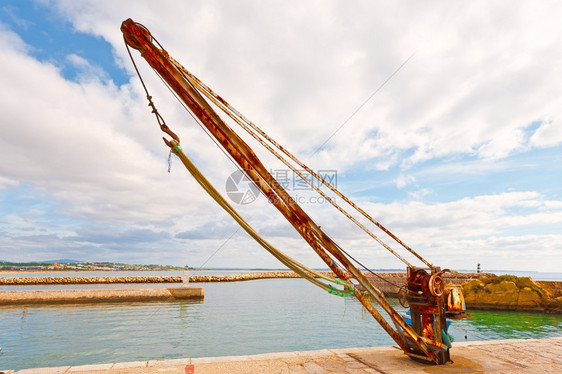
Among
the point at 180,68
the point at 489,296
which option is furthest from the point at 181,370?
the point at 489,296

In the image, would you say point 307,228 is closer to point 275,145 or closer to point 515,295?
point 275,145

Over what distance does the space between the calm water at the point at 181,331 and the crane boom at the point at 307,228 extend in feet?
6.98

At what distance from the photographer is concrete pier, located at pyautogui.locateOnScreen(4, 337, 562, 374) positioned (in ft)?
18.6

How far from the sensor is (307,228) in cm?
621

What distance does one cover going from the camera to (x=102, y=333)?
13797 mm

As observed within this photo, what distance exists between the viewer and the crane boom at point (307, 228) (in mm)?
5389

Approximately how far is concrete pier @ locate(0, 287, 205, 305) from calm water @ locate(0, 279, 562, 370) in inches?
36.9

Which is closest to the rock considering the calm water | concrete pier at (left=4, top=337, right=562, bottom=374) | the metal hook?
the calm water

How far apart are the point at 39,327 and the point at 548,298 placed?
104 feet

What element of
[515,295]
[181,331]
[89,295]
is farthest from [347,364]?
[515,295]

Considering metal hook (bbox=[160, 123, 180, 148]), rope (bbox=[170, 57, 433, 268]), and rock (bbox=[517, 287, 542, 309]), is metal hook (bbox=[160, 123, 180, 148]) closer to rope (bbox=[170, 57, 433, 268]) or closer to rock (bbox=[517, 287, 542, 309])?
rope (bbox=[170, 57, 433, 268])

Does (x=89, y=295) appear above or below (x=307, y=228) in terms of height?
below

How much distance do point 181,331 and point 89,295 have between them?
469 inches

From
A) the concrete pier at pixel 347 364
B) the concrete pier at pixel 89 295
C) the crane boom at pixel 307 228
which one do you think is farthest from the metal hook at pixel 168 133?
the concrete pier at pixel 89 295
